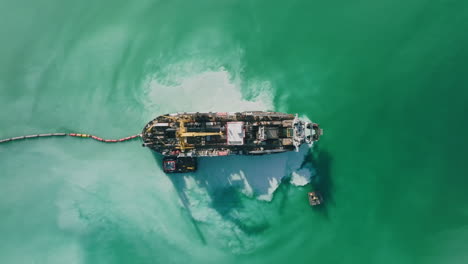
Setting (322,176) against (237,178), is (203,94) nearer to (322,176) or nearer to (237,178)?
(237,178)

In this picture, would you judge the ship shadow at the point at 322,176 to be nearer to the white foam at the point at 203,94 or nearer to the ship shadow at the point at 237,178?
the ship shadow at the point at 237,178

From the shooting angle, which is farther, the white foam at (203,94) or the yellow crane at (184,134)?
the white foam at (203,94)

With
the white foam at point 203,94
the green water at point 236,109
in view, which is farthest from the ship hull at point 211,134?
the green water at point 236,109

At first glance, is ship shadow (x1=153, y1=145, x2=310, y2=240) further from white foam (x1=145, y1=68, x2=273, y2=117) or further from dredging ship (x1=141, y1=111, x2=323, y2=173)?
white foam (x1=145, y1=68, x2=273, y2=117)

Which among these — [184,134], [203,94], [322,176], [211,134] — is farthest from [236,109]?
[322,176]

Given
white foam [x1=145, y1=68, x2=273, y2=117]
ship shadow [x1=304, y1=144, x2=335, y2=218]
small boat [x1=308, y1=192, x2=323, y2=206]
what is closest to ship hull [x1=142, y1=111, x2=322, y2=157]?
white foam [x1=145, y1=68, x2=273, y2=117]
